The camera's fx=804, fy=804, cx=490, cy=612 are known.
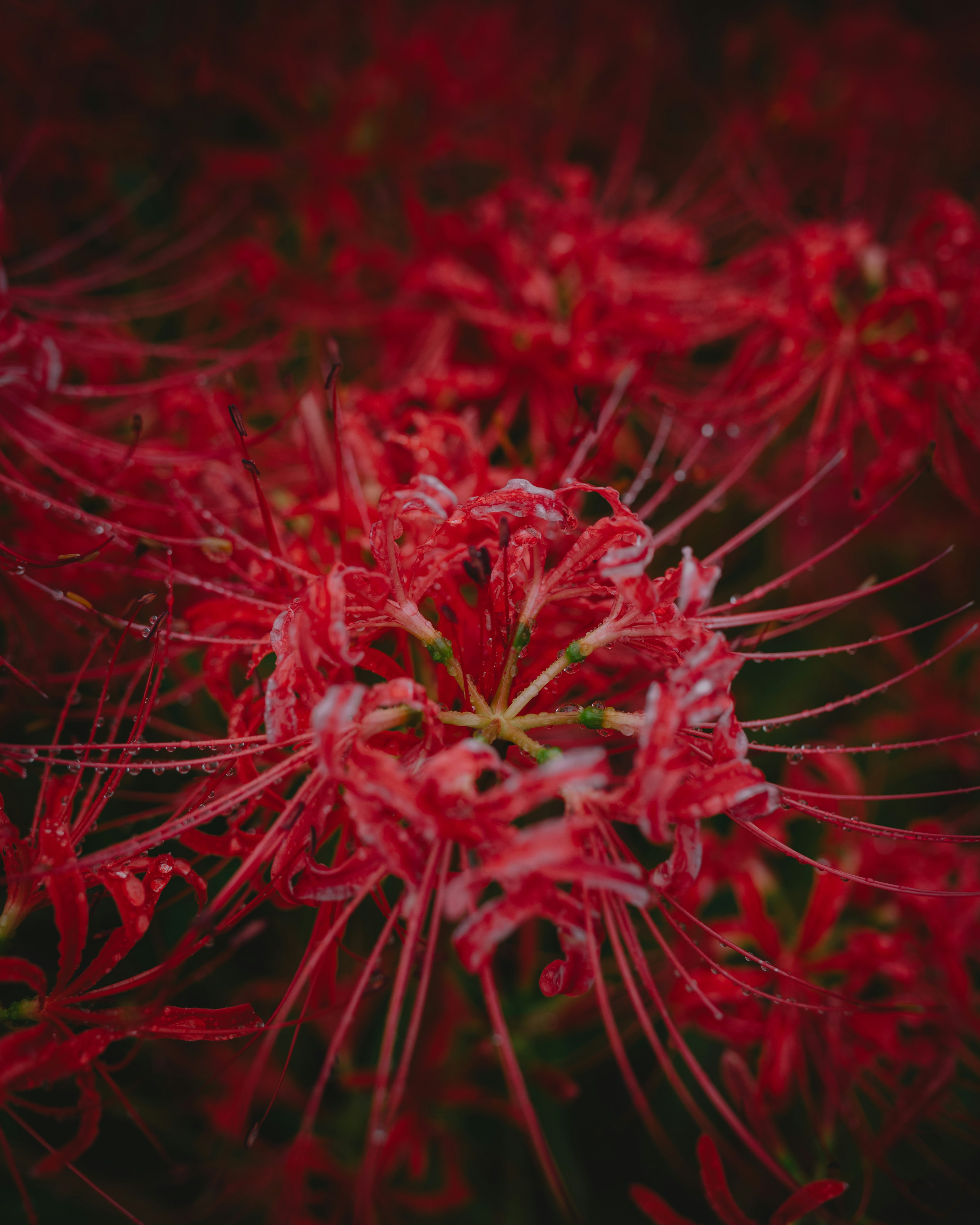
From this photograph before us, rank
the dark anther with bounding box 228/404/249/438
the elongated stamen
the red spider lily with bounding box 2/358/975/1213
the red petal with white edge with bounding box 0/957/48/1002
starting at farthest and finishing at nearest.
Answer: the elongated stamen → the dark anther with bounding box 228/404/249/438 → the red petal with white edge with bounding box 0/957/48/1002 → the red spider lily with bounding box 2/358/975/1213

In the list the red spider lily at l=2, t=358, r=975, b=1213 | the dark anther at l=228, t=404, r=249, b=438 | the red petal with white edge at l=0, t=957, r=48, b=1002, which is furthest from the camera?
the dark anther at l=228, t=404, r=249, b=438

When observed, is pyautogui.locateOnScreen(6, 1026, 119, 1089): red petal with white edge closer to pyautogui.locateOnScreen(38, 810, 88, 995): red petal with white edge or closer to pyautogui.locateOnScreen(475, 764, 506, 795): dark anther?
pyautogui.locateOnScreen(38, 810, 88, 995): red petal with white edge

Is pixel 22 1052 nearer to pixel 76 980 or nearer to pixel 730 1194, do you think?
pixel 76 980

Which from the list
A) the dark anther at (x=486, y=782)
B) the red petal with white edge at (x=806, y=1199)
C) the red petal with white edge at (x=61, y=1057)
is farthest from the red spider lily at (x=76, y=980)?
the red petal with white edge at (x=806, y=1199)

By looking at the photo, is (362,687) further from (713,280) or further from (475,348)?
(713,280)

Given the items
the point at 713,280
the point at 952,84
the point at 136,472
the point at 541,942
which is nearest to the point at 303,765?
the point at 136,472

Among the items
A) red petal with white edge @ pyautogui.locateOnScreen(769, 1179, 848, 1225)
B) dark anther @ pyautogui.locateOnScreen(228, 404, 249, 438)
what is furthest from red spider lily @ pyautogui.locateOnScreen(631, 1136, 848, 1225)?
dark anther @ pyautogui.locateOnScreen(228, 404, 249, 438)

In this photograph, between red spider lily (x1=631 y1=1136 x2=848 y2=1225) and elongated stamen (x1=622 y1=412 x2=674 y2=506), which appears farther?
elongated stamen (x1=622 y1=412 x2=674 y2=506)

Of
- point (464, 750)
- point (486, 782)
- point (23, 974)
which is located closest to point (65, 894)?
point (23, 974)
